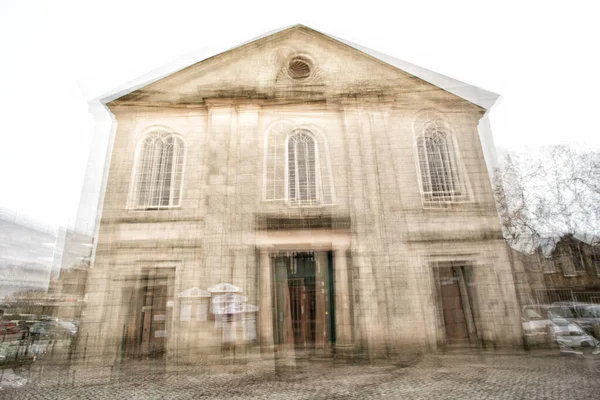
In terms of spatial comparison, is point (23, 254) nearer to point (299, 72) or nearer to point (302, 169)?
point (302, 169)

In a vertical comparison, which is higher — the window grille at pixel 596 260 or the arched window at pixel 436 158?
the arched window at pixel 436 158

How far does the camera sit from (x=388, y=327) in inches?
243

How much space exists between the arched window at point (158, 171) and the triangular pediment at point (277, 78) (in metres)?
0.84

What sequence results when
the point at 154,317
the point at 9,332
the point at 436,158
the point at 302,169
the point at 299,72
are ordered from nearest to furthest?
1. the point at 9,332
2. the point at 154,317
3. the point at 436,158
4. the point at 302,169
5. the point at 299,72

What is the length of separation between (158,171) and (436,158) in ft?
19.7

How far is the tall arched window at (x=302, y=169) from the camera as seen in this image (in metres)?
7.30

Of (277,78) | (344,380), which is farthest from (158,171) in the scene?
(344,380)

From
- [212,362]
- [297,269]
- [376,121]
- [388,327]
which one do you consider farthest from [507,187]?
[212,362]

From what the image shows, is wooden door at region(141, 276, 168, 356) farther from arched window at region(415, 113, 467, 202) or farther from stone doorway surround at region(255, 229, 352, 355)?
arched window at region(415, 113, 467, 202)

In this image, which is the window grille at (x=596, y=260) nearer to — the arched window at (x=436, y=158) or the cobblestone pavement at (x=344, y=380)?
the cobblestone pavement at (x=344, y=380)

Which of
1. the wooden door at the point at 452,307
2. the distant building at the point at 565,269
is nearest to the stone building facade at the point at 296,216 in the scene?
the wooden door at the point at 452,307

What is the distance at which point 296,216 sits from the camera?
Answer: 270 inches

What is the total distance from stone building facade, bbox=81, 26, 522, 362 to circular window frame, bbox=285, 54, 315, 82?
0.13 feet

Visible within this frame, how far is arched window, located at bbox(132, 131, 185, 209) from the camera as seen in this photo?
7.29 metres
